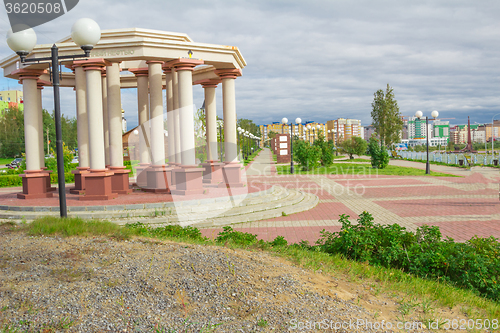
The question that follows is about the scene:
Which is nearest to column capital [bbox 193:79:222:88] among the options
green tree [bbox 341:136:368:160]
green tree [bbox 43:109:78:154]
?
green tree [bbox 341:136:368:160]

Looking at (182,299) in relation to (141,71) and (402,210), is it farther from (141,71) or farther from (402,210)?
(141,71)

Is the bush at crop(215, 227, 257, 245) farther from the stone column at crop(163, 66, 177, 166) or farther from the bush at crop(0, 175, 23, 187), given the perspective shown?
the bush at crop(0, 175, 23, 187)

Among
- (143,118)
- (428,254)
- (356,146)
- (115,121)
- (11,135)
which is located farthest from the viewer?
(11,135)

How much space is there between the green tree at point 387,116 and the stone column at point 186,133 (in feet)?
116

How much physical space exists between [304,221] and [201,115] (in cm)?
2370

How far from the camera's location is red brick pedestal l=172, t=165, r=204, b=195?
10.9 meters

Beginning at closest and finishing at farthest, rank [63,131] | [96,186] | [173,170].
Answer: [96,186]
[173,170]
[63,131]

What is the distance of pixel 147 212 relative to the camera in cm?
927

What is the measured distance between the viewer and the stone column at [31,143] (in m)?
11.3

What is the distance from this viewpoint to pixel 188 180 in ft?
35.9

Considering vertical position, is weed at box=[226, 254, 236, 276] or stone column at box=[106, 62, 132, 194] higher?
stone column at box=[106, 62, 132, 194]

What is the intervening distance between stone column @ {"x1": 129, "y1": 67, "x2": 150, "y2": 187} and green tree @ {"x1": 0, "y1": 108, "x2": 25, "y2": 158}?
5656 cm

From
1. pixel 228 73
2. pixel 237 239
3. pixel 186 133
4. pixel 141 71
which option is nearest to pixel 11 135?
pixel 141 71

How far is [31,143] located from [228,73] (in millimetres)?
6835
